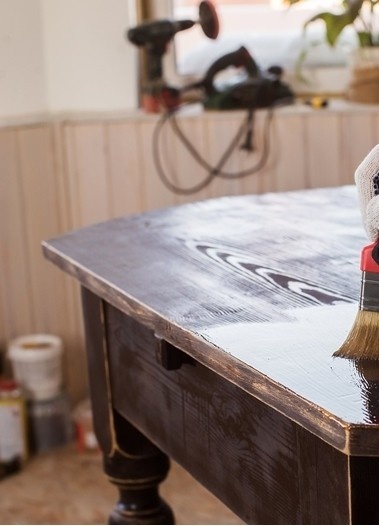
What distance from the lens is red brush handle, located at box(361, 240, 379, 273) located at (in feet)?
3.14

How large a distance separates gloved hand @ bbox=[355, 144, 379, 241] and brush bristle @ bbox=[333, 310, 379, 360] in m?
0.08

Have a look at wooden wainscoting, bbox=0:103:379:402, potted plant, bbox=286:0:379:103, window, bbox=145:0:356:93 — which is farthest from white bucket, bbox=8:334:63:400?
potted plant, bbox=286:0:379:103

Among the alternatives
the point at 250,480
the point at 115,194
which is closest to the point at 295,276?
the point at 250,480

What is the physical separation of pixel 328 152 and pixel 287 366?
2029mm

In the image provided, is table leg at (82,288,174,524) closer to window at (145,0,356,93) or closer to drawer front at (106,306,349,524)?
drawer front at (106,306,349,524)

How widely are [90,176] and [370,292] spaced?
7.36 feet

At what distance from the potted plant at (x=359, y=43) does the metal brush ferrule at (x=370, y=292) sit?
1.96 metres

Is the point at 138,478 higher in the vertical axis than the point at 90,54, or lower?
lower

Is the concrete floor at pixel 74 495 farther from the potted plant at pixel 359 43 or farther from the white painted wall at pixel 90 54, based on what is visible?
the potted plant at pixel 359 43

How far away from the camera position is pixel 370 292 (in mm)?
979

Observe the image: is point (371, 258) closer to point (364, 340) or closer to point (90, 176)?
point (364, 340)

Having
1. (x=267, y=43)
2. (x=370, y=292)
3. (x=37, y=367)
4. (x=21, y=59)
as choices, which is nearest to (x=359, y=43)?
(x=267, y=43)

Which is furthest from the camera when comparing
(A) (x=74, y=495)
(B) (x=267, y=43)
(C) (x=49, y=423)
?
(B) (x=267, y=43)

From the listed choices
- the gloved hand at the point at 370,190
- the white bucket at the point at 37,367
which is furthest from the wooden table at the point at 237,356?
the white bucket at the point at 37,367
